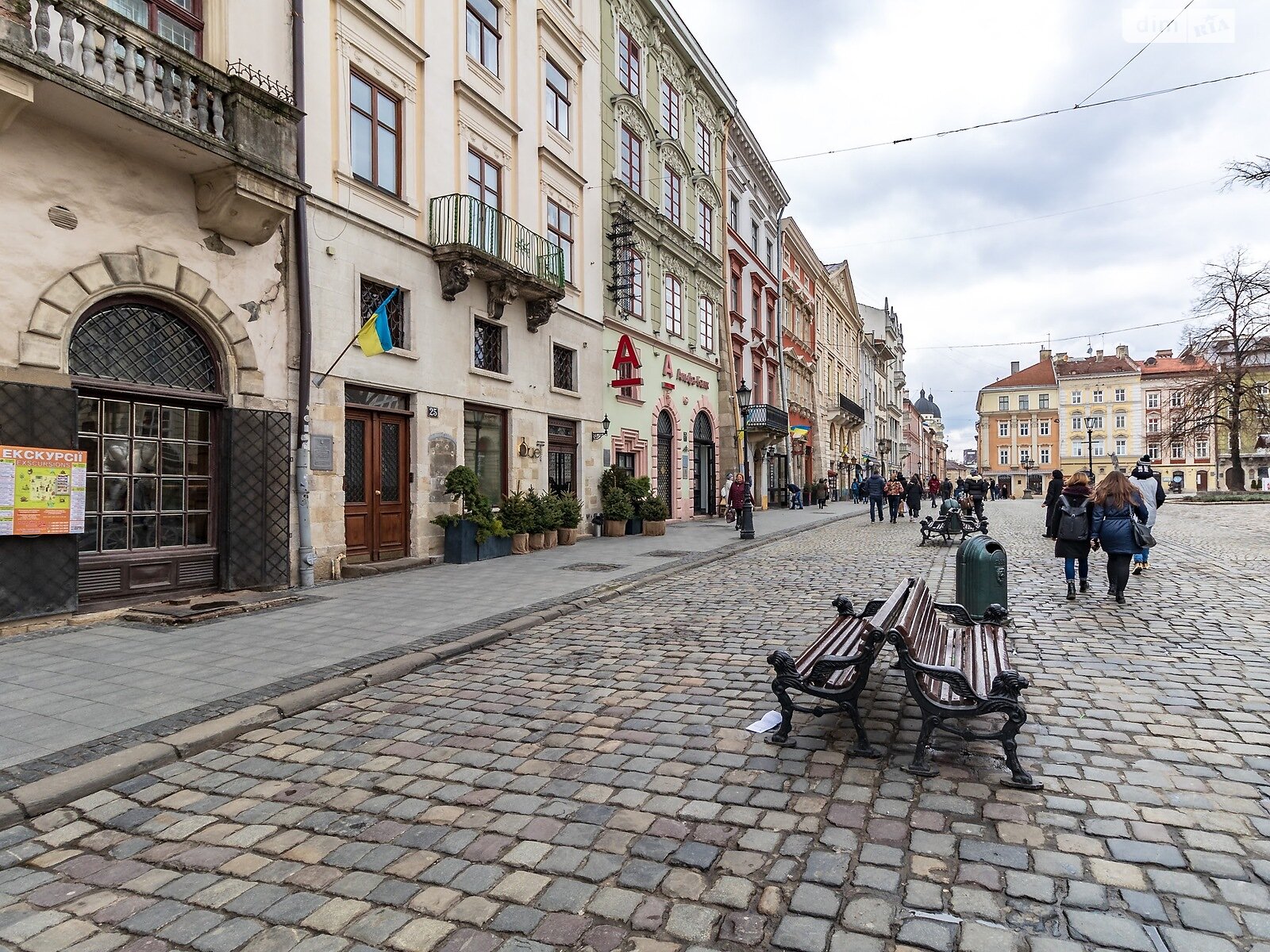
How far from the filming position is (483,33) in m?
15.7

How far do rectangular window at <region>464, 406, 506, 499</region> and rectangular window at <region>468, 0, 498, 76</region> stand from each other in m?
7.33

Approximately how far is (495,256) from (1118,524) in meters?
11.2

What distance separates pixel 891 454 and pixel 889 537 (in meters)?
68.1

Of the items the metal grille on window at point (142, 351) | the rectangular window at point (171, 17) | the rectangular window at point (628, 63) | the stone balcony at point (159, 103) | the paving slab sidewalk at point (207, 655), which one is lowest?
the paving slab sidewalk at point (207, 655)

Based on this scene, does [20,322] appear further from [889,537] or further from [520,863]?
[889,537]

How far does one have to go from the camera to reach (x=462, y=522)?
13.4m

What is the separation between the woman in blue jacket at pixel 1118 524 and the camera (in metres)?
8.52

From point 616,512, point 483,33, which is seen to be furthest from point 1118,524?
point 483,33

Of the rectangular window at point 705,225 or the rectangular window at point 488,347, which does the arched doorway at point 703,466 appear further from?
the rectangular window at point 488,347

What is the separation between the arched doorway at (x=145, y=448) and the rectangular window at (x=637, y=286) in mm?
13888

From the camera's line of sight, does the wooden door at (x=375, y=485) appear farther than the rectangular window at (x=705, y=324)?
No

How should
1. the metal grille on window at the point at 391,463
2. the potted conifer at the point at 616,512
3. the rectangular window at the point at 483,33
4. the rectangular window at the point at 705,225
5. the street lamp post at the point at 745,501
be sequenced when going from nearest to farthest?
the metal grille on window at the point at 391,463 < the rectangular window at the point at 483,33 < the street lamp post at the point at 745,501 < the potted conifer at the point at 616,512 < the rectangular window at the point at 705,225

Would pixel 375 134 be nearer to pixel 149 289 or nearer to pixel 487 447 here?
pixel 149 289

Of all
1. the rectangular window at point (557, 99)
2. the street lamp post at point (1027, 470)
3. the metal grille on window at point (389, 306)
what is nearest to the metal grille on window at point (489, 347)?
the metal grille on window at point (389, 306)
